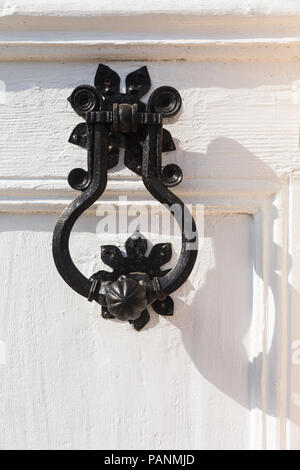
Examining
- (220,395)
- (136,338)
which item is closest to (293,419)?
(220,395)

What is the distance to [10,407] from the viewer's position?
0.66 meters

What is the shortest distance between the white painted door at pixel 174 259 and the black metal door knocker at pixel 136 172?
0.06ft

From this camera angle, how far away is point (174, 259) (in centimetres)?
64

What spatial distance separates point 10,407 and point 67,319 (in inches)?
5.6

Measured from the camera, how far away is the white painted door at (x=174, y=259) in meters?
0.63

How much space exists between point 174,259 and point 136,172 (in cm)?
12

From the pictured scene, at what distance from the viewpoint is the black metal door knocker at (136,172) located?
565 mm

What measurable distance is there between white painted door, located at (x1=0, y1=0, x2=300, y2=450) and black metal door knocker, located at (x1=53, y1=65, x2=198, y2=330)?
18 millimetres

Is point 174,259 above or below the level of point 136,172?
below

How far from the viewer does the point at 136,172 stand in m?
0.63

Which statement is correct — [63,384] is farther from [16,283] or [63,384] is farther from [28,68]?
[28,68]

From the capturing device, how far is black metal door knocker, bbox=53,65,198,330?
1.86 feet

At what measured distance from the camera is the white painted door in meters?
0.63

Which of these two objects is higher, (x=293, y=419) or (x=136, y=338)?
(x=136, y=338)
